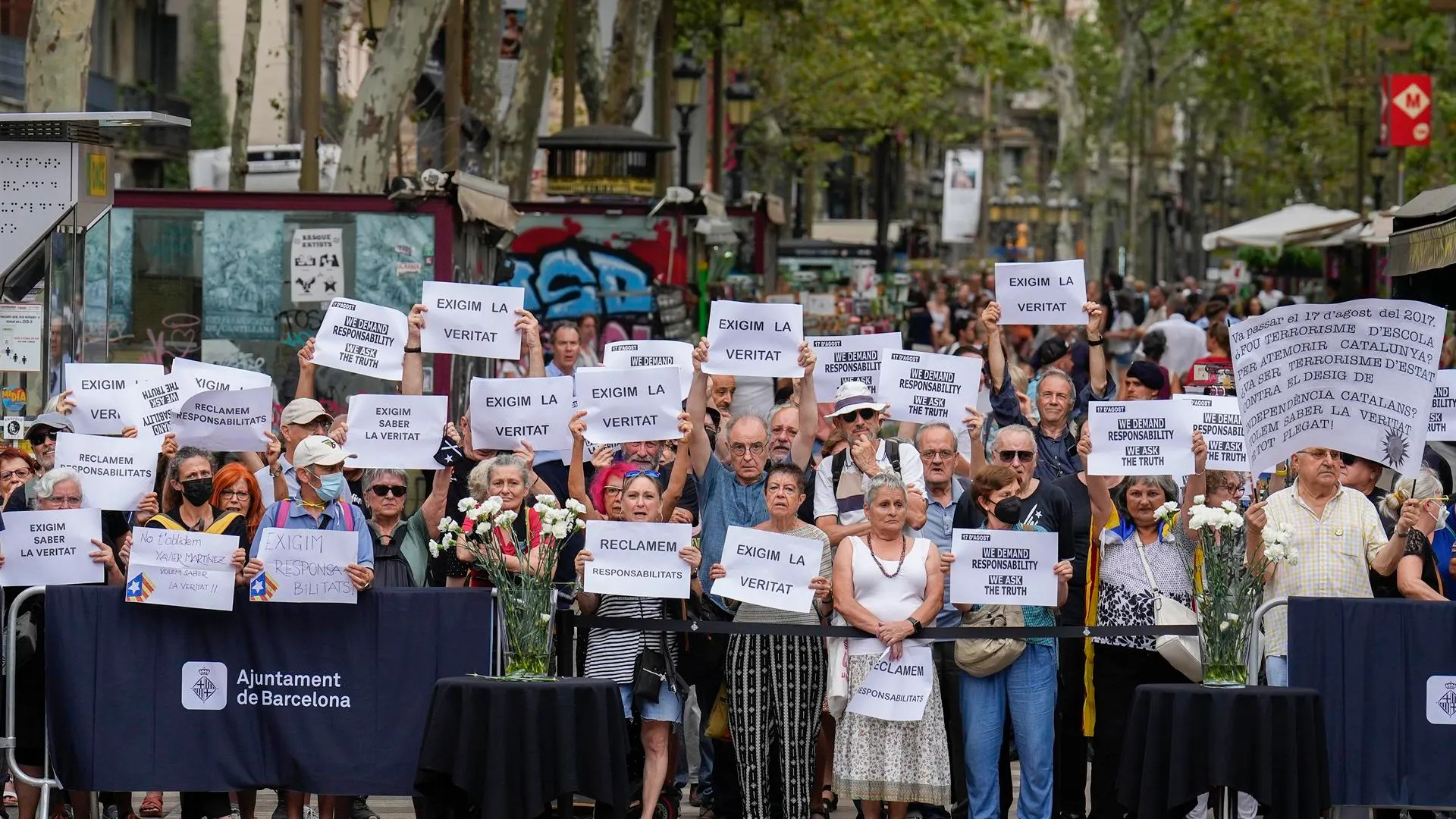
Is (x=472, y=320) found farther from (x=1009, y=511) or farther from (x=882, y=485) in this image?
(x=1009, y=511)

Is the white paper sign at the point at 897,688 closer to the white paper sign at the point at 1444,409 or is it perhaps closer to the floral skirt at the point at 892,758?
the floral skirt at the point at 892,758

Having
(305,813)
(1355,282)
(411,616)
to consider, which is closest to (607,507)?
(411,616)

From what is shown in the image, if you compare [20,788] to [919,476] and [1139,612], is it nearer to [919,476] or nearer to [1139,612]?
[919,476]

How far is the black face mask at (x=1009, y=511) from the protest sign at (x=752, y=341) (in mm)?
1706

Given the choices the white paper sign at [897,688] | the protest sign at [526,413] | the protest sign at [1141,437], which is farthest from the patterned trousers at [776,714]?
the protest sign at [526,413]

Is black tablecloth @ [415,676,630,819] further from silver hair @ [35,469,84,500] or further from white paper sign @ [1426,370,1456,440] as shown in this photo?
white paper sign @ [1426,370,1456,440]

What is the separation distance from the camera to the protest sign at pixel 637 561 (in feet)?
29.6

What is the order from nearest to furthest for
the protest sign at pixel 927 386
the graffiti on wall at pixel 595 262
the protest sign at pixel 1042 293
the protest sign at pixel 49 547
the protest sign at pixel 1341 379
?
the protest sign at pixel 49 547
the protest sign at pixel 1341 379
the protest sign at pixel 927 386
the protest sign at pixel 1042 293
the graffiti on wall at pixel 595 262

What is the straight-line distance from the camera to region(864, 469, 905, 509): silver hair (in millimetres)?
9047

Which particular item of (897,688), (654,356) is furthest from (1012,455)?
(654,356)

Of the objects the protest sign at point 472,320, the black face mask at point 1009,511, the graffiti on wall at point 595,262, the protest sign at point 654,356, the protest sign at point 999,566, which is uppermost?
the graffiti on wall at point 595,262

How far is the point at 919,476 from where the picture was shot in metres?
9.88

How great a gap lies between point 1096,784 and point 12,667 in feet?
14.3

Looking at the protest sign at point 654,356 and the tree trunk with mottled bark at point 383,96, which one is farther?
the tree trunk with mottled bark at point 383,96
